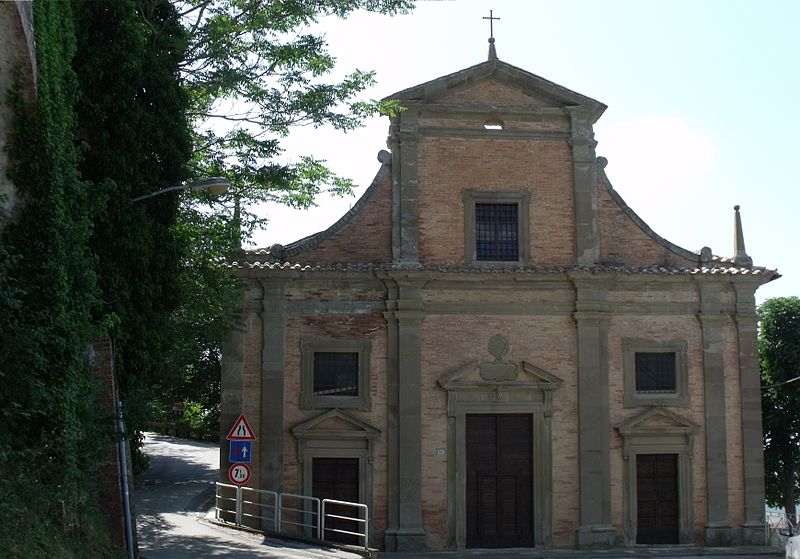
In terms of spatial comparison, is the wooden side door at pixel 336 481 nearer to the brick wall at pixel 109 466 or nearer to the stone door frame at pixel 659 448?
the stone door frame at pixel 659 448

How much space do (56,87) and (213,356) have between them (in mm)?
20857

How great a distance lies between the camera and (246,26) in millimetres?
15188

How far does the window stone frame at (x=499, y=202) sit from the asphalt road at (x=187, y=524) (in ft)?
23.6

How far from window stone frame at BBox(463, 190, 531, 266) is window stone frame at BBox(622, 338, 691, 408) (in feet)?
9.79

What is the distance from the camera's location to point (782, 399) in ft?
89.9


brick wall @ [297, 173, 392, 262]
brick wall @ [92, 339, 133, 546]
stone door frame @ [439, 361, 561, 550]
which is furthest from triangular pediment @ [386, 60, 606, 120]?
brick wall @ [92, 339, 133, 546]

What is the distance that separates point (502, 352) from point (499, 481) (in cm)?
273

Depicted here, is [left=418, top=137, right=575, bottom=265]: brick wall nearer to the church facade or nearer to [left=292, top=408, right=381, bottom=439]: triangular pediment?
the church facade

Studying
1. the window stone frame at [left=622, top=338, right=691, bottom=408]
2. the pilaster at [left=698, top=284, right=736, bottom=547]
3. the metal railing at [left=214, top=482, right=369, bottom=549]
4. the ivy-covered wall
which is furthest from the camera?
the window stone frame at [left=622, top=338, right=691, bottom=408]

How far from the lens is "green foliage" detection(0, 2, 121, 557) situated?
9.41 metres

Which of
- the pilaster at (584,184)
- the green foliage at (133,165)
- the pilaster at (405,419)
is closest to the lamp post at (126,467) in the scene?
the green foliage at (133,165)

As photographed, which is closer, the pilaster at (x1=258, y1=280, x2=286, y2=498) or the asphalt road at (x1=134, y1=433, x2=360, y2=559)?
the asphalt road at (x1=134, y1=433, x2=360, y2=559)

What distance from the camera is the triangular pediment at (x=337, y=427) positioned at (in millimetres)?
19000

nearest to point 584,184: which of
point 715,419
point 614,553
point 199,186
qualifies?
point 715,419
